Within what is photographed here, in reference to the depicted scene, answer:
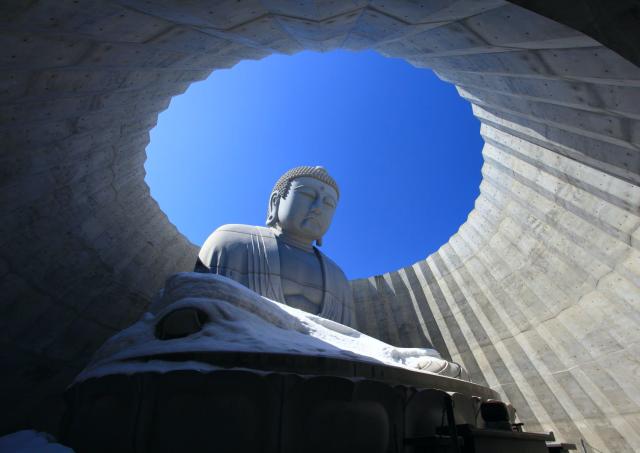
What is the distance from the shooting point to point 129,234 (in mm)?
5680

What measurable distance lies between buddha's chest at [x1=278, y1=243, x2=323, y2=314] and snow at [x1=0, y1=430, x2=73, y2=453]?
8.72 ft

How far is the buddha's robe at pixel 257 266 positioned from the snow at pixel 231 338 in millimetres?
1049

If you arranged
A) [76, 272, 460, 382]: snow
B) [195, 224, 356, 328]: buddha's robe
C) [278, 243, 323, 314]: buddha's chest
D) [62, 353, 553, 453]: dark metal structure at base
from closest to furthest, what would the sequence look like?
[62, 353, 553, 453]: dark metal structure at base, [76, 272, 460, 382]: snow, [195, 224, 356, 328]: buddha's robe, [278, 243, 323, 314]: buddha's chest

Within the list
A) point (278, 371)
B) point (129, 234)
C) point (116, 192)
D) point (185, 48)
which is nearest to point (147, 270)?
point (129, 234)

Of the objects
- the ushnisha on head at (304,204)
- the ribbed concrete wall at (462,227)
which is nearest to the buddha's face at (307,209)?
the ushnisha on head at (304,204)

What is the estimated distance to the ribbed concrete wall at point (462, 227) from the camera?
8.16 feet

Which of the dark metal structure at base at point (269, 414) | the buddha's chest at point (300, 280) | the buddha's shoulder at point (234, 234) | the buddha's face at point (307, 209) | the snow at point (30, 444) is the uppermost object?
the buddha's face at point (307, 209)

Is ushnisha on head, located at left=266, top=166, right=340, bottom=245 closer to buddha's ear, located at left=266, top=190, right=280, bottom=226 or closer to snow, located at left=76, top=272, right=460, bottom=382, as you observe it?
buddha's ear, located at left=266, top=190, right=280, bottom=226

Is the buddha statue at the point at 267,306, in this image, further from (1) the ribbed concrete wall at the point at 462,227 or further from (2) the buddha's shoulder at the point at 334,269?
(1) the ribbed concrete wall at the point at 462,227

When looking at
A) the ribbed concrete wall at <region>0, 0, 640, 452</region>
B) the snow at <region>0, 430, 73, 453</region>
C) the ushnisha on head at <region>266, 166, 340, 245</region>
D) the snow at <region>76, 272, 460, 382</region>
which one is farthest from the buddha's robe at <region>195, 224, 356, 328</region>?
the snow at <region>0, 430, 73, 453</region>

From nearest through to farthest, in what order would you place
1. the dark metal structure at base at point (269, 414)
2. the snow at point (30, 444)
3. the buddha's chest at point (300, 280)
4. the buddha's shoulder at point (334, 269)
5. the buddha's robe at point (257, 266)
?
the dark metal structure at base at point (269, 414) → the snow at point (30, 444) → the buddha's robe at point (257, 266) → the buddha's chest at point (300, 280) → the buddha's shoulder at point (334, 269)

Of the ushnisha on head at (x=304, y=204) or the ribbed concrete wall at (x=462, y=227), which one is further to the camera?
the ushnisha on head at (x=304, y=204)

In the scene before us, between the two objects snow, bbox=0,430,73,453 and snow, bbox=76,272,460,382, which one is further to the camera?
snow, bbox=76,272,460,382

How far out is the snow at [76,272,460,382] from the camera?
7.87 ft
